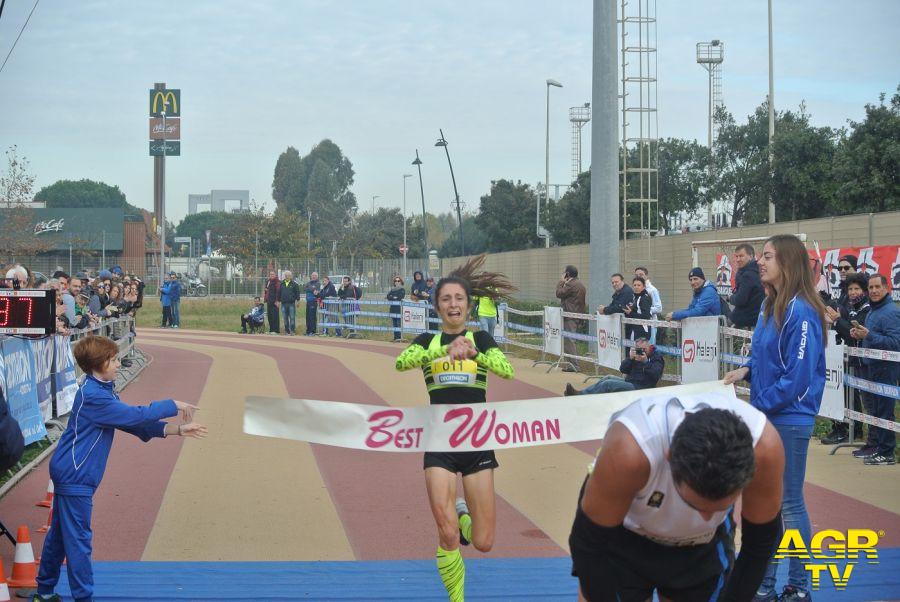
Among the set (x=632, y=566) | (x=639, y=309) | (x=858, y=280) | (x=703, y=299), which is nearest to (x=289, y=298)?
(x=639, y=309)

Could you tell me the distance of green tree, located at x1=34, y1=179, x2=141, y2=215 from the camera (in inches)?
5940

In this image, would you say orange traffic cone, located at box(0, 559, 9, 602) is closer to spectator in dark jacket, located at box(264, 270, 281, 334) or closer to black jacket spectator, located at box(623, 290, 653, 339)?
black jacket spectator, located at box(623, 290, 653, 339)

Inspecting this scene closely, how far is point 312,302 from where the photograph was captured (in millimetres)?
33625

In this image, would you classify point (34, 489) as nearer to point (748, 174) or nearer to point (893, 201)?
point (893, 201)

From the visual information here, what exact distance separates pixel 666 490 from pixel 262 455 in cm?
852

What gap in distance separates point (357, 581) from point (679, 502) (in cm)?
357

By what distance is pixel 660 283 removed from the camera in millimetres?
26375

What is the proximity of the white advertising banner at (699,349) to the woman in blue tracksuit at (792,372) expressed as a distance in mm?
7768

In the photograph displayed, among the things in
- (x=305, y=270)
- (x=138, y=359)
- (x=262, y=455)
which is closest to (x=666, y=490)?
(x=262, y=455)

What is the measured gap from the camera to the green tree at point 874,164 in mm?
24688

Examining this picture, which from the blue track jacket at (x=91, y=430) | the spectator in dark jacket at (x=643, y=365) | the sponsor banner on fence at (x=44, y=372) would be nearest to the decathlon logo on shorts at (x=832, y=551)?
the blue track jacket at (x=91, y=430)

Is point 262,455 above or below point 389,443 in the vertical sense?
below

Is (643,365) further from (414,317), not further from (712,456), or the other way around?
(414,317)

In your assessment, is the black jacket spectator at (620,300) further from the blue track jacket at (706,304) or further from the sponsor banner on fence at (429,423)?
the sponsor banner on fence at (429,423)
